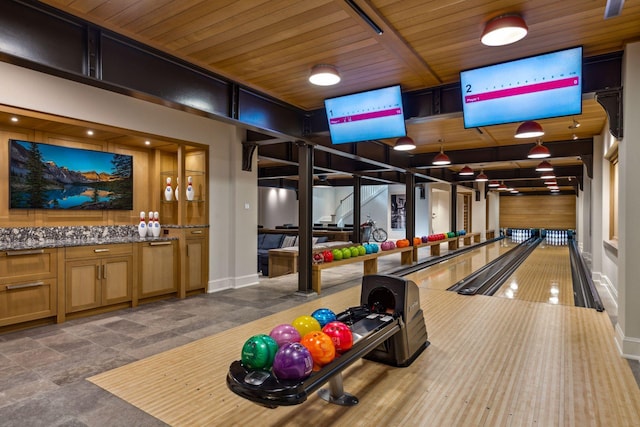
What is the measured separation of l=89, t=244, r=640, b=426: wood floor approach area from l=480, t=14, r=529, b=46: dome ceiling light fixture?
2.48 m

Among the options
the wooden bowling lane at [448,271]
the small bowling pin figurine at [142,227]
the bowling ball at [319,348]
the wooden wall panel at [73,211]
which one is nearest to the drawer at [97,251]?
the small bowling pin figurine at [142,227]

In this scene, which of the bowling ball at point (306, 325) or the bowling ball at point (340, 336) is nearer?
the bowling ball at point (340, 336)

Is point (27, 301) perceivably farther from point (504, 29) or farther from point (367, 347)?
point (504, 29)

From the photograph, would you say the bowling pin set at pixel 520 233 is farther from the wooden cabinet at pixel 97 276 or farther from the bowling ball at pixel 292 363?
the bowling ball at pixel 292 363

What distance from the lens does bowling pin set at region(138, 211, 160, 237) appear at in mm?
4988

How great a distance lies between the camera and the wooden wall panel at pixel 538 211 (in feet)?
60.5

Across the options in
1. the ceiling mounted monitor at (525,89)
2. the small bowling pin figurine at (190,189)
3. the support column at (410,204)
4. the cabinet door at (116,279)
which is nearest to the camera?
the ceiling mounted monitor at (525,89)

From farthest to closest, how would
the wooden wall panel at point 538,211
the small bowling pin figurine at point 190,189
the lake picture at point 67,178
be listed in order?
the wooden wall panel at point 538,211
the small bowling pin figurine at point 190,189
the lake picture at point 67,178

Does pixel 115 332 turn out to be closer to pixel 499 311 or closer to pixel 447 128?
pixel 499 311

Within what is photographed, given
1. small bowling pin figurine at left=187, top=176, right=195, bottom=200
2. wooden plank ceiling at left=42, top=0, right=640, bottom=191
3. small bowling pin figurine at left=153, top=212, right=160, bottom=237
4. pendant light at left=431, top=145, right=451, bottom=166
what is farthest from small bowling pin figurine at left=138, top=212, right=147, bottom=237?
pendant light at left=431, top=145, right=451, bottom=166

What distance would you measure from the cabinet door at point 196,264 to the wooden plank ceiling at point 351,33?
2.44m

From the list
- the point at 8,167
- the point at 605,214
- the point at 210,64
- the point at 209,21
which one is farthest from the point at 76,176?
the point at 605,214

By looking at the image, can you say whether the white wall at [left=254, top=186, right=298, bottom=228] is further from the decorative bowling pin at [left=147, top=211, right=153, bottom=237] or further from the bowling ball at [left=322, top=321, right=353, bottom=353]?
the bowling ball at [left=322, top=321, right=353, bottom=353]

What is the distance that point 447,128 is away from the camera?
6.17 meters
